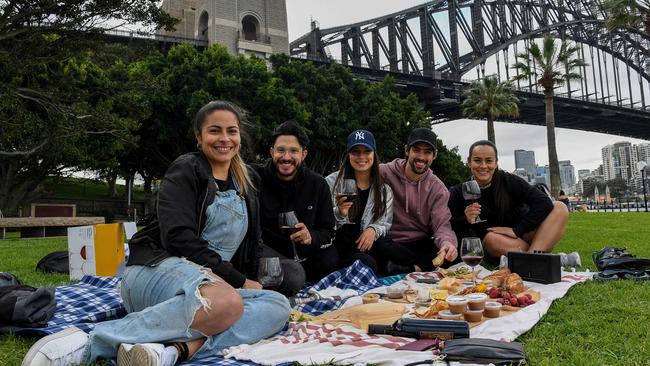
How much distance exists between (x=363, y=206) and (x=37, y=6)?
10.2m

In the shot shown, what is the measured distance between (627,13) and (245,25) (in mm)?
29415

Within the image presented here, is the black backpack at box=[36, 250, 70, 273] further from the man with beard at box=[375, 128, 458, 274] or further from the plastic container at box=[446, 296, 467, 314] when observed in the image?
the plastic container at box=[446, 296, 467, 314]

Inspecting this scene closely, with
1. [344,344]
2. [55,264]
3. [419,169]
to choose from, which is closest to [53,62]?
[55,264]

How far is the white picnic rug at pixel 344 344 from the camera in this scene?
2.35 metres

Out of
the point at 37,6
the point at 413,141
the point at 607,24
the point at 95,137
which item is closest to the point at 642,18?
the point at 607,24

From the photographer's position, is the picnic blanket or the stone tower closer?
the picnic blanket

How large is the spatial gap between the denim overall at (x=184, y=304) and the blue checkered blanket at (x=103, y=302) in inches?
8.1

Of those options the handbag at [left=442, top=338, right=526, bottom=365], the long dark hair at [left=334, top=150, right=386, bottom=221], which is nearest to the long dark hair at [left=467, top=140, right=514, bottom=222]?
the long dark hair at [left=334, top=150, right=386, bottom=221]

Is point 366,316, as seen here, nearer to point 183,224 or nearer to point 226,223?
point 226,223

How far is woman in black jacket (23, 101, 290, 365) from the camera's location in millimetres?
2357

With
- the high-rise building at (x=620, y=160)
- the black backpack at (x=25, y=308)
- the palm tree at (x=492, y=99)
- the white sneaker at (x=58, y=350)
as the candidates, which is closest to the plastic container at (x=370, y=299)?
the white sneaker at (x=58, y=350)

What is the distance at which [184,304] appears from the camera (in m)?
2.38

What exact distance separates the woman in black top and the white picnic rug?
1999 mm

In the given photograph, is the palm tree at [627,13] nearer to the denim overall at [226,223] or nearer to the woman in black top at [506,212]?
the woman in black top at [506,212]
